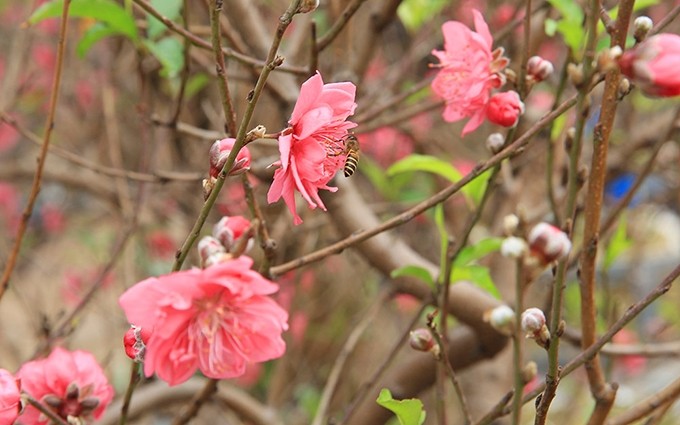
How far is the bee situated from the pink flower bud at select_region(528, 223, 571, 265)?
30 centimetres

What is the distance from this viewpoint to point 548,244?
Result: 567 mm

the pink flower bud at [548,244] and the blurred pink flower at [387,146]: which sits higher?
the blurred pink flower at [387,146]

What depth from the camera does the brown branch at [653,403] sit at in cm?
93

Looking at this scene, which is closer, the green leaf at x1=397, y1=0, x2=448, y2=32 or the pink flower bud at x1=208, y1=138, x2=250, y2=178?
the pink flower bud at x1=208, y1=138, x2=250, y2=178

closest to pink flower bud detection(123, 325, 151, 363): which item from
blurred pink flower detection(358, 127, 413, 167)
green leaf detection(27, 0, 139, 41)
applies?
green leaf detection(27, 0, 139, 41)

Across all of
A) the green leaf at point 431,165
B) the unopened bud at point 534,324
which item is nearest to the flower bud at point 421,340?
the unopened bud at point 534,324

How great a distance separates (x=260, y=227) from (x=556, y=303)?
0.33 metres

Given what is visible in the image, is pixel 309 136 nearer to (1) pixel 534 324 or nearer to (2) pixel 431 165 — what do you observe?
(1) pixel 534 324

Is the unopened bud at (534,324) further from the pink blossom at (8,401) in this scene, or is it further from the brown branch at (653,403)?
the pink blossom at (8,401)

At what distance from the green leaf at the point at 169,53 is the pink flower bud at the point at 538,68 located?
59 centimetres

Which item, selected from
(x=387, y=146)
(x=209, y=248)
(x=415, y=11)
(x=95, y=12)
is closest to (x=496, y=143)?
(x=209, y=248)

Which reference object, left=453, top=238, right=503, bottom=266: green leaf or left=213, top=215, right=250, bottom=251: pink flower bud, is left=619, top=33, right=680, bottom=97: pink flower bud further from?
left=453, top=238, right=503, bottom=266: green leaf

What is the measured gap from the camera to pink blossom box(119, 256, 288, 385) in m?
0.60

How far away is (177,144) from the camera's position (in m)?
2.75
